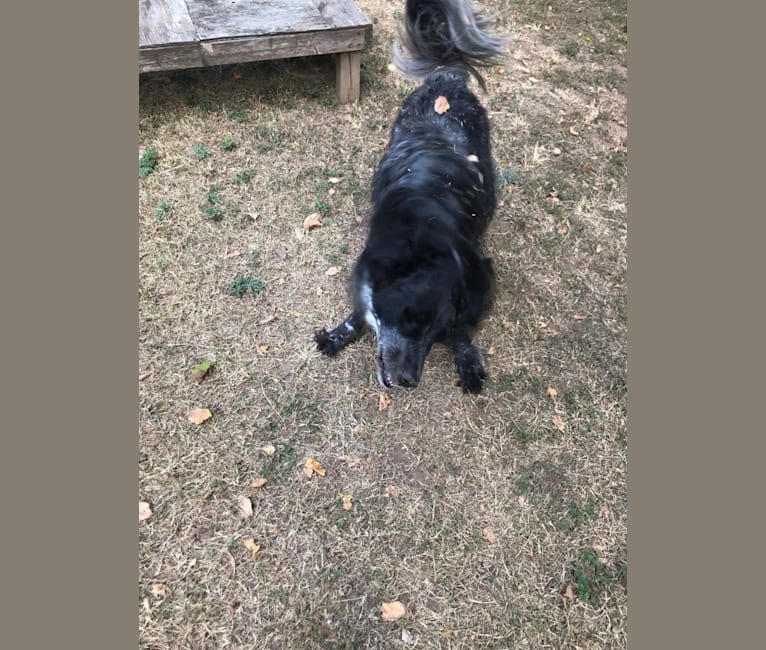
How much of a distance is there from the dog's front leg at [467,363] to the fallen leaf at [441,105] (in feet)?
6.72

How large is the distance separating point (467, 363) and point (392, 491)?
117 cm

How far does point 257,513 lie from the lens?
11.0 feet

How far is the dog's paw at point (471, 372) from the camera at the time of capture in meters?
4.00

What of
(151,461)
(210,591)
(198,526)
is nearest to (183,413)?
(151,461)

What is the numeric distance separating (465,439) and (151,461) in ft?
7.14

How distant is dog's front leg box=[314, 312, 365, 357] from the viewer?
13.5ft

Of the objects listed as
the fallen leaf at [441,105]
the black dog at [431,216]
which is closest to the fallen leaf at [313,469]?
the black dog at [431,216]

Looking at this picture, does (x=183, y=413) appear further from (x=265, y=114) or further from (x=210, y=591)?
(x=265, y=114)

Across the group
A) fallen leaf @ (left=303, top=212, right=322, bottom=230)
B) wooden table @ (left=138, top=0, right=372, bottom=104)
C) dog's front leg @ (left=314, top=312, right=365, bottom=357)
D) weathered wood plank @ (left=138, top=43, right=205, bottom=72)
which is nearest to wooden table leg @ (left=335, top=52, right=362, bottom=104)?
wooden table @ (left=138, top=0, right=372, bottom=104)

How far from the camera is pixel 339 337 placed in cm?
413

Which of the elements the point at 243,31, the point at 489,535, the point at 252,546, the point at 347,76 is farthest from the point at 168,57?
the point at 489,535

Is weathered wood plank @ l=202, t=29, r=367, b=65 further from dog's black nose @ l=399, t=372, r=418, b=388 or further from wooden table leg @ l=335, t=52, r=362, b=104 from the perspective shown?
dog's black nose @ l=399, t=372, r=418, b=388

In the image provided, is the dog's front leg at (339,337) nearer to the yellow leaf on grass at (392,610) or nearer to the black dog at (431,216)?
the black dog at (431,216)

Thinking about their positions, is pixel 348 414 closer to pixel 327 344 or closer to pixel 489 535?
pixel 327 344
